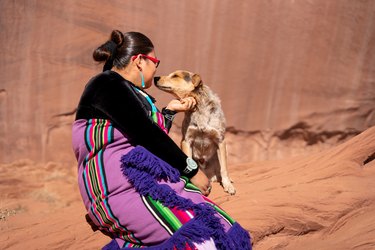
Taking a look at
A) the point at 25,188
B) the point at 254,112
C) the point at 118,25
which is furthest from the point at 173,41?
the point at 25,188

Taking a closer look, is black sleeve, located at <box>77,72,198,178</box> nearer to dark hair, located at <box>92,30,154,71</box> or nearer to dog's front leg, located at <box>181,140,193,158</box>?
dark hair, located at <box>92,30,154,71</box>

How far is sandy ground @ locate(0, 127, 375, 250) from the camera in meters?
3.61

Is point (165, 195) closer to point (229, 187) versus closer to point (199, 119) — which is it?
point (229, 187)

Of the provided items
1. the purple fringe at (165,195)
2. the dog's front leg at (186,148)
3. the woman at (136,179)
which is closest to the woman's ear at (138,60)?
the woman at (136,179)

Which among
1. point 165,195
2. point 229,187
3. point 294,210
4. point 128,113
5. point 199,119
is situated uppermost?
point 128,113

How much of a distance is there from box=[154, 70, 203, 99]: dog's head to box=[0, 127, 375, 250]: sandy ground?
1.13 meters

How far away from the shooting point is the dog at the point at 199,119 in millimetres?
4676

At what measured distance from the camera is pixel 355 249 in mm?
3336

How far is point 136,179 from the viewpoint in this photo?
2682 mm

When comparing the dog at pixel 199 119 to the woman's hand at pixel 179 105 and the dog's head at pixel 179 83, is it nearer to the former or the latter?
the dog's head at pixel 179 83

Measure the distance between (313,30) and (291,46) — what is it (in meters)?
0.38

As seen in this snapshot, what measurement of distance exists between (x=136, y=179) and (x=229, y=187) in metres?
1.92

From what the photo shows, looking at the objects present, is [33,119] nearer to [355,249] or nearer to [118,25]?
[118,25]

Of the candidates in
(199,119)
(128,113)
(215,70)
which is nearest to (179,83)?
(199,119)
